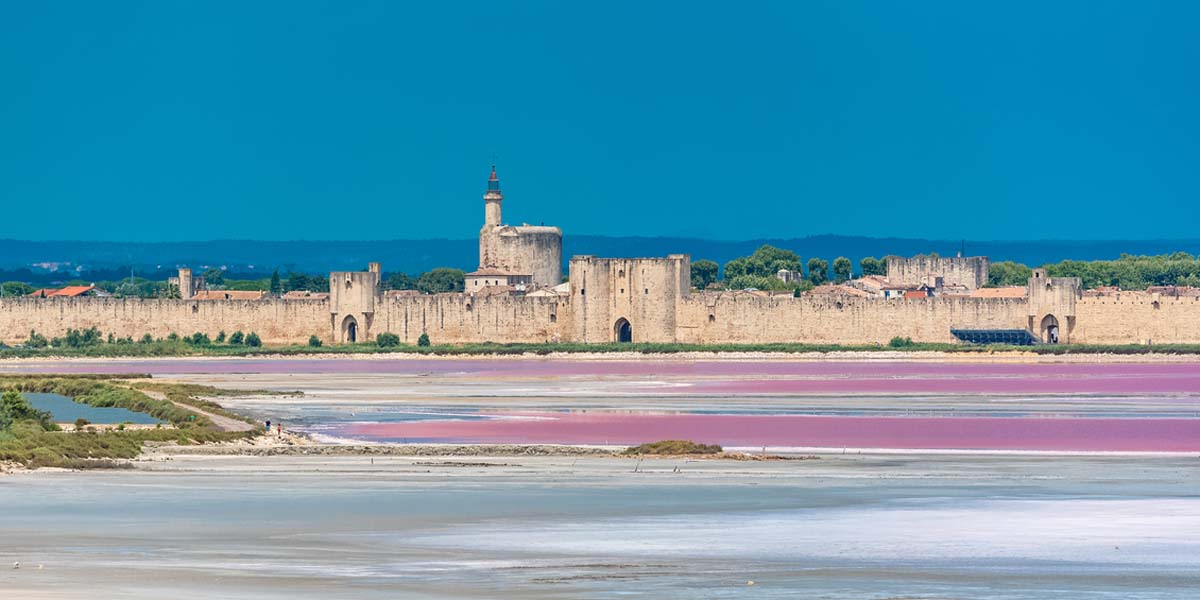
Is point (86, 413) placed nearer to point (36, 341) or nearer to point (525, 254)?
point (36, 341)

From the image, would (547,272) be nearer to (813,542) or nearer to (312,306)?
(312,306)

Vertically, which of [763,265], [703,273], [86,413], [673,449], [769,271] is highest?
[763,265]

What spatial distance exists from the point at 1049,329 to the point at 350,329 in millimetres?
23758

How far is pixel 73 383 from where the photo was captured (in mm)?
43125

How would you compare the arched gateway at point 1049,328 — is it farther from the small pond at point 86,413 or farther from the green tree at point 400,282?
the small pond at point 86,413

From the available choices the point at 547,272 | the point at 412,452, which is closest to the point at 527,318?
the point at 547,272

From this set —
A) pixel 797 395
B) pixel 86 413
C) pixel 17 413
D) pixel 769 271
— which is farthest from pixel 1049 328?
pixel 17 413

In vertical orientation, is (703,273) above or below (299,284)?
above

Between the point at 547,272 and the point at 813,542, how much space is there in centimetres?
6669

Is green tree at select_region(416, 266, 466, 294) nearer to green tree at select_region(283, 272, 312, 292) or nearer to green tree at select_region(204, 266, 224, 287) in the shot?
green tree at select_region(283, 272, 312, 292)

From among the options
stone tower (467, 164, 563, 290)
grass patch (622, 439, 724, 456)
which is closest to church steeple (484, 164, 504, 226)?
stone tower (467, 164, 563, 290)

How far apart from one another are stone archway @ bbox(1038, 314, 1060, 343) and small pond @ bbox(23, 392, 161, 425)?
122 feet

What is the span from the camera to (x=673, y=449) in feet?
85.8

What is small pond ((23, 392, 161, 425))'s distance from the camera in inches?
1233
